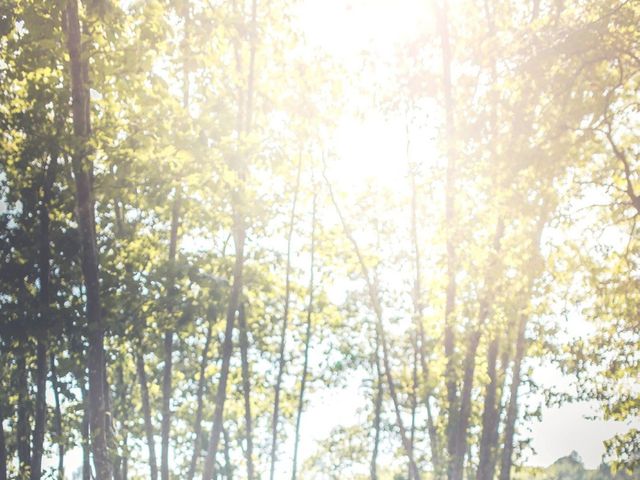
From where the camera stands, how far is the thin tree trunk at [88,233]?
42.5 feet

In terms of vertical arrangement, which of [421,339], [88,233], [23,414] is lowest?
[88,233]

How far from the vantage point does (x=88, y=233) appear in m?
13.6

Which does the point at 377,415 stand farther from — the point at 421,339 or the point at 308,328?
the point at 421,339

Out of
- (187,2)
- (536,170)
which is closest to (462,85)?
(536,170)

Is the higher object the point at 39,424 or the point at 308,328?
the point at 308,328

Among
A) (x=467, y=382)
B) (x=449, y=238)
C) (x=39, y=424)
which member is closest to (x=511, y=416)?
(x=467, y=382)

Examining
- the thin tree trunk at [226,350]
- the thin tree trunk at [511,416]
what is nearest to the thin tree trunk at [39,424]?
the thin tree trunk at [226,350]

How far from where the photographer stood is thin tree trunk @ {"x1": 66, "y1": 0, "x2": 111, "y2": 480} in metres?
13.0

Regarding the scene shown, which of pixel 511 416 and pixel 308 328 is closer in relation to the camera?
pixel 511 416

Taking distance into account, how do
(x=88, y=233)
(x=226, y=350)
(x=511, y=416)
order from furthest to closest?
(x=226, y=350) → (x=511, y=416) → (x=88, y=233)

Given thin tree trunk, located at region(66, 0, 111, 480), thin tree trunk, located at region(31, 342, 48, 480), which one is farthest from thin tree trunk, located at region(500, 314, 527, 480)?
thin tree trunk, located at region(31, 342, 48, 480)

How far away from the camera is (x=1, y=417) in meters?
21.0

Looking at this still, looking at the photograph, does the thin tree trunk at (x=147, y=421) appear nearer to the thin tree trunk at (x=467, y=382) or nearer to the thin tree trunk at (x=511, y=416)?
the thin tree trunk at (x=467, y=382)

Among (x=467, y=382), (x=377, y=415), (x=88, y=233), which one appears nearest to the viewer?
(x=88, y=233)
